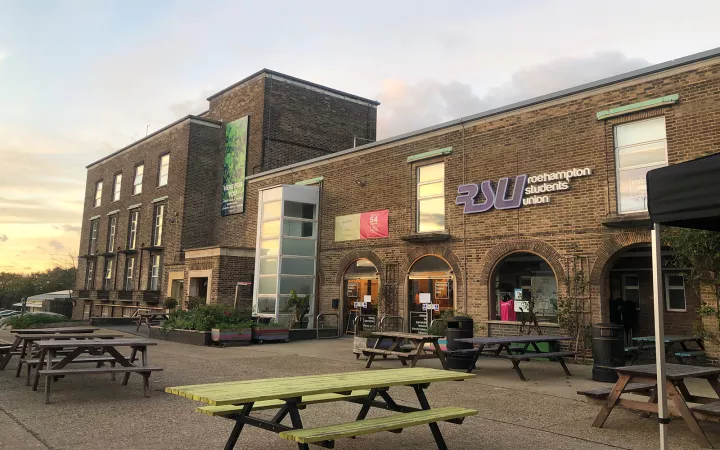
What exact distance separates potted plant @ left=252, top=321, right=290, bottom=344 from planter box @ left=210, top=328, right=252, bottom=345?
10.0 inches

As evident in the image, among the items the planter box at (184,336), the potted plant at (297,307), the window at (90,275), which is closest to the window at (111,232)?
the window at (90,275)

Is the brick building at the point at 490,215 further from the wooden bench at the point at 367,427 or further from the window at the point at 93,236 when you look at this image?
the window at the point at 93,236

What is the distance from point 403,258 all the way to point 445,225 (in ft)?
5.91

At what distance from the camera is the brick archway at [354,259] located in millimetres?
16656

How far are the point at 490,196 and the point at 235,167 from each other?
48.4 ft

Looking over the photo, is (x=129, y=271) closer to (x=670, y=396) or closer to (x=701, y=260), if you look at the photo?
(x=701, y=260)

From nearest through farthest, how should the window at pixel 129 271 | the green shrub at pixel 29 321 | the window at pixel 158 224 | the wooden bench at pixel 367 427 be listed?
1. the wooden bench at pixel 367 427
2. the green shrub at pixel 29 321
3. the window at pixel 158 224
4. the window at pixel 129 271

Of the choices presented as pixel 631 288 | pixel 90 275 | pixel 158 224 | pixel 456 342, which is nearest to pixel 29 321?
pixel 158 224

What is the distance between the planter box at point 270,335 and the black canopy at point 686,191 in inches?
482

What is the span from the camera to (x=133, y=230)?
98.0 ft

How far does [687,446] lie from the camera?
5.19m

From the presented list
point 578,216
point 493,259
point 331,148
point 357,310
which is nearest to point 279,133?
point 331,148

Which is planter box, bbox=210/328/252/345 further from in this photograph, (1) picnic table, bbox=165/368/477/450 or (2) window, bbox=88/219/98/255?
(2) window, bbox=88/219/98/255

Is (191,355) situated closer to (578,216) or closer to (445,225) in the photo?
(445,225)
